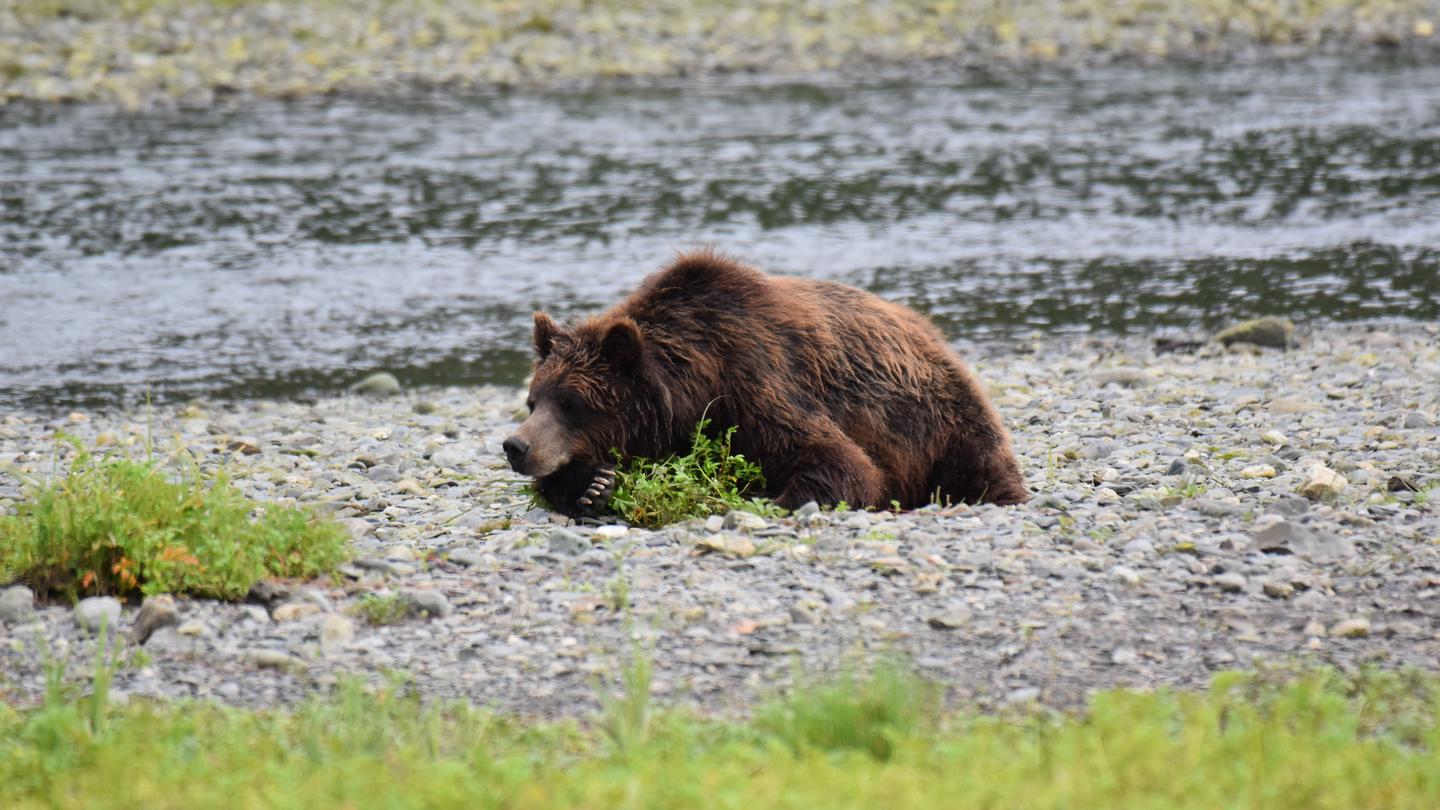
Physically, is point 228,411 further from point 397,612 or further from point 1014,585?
point 1014,585

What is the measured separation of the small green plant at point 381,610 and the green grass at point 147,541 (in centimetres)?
40

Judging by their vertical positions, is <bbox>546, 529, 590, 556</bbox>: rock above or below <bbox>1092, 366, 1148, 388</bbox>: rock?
above

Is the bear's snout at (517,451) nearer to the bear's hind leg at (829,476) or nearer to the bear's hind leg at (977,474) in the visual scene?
the bear's hind leg at (829,476)

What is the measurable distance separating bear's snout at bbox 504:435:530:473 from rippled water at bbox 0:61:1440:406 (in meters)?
5.19

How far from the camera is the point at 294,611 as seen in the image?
518cm

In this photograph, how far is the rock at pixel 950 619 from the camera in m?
4.98

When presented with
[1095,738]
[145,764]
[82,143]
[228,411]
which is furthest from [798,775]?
[82,143]

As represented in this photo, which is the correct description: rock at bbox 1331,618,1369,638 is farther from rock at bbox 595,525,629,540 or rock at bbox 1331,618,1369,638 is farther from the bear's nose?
the bear's nose

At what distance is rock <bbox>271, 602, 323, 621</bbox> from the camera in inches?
203

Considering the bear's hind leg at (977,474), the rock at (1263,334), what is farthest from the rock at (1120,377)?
the bear's hind leg at (977,474)

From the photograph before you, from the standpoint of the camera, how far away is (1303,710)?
389 centimetres

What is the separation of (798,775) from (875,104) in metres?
18.6

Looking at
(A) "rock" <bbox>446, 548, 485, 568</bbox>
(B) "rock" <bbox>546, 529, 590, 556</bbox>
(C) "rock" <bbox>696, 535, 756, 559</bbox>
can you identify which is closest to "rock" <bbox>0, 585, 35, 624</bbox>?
(A) "rock" <bbox>446, 548, 485, 568</bbox>

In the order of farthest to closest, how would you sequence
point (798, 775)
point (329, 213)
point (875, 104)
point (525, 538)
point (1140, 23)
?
point (1140, 23) < point (875, 104) < point (329, 213) < point (525, 538) < point (798, 775)
